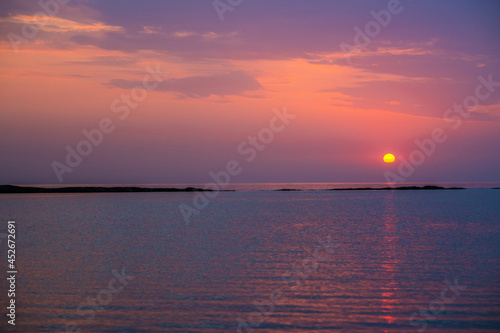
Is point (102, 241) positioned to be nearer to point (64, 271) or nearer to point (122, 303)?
point (64, 271)

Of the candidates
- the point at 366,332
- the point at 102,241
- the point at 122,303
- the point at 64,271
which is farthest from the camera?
the point at 102,241

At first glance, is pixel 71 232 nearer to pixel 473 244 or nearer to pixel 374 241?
pixel 374 241

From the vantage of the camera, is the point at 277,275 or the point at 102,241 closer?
the point at 277,275

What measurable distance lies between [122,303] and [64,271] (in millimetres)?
7295

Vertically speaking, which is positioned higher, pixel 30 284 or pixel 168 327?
pixel 30 284

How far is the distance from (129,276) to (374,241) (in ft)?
65.4

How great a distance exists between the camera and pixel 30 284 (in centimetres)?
2012

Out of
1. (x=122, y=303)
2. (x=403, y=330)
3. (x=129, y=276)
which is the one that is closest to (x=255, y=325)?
(x=403, y=330)

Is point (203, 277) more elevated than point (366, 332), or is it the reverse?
point (203, 277)

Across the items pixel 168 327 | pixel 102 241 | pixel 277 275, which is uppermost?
pixel 102 241

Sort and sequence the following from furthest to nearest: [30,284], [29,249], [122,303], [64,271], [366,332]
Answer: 1. [29,249]
2. [64,271]
3. [30,284]
4. [122,303]
5. [366,332]

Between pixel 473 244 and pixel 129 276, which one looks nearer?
pixel 129 276

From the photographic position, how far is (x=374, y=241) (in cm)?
→ 3516

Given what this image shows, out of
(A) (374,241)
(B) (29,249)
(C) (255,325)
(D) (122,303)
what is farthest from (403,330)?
(B) (29,249)
